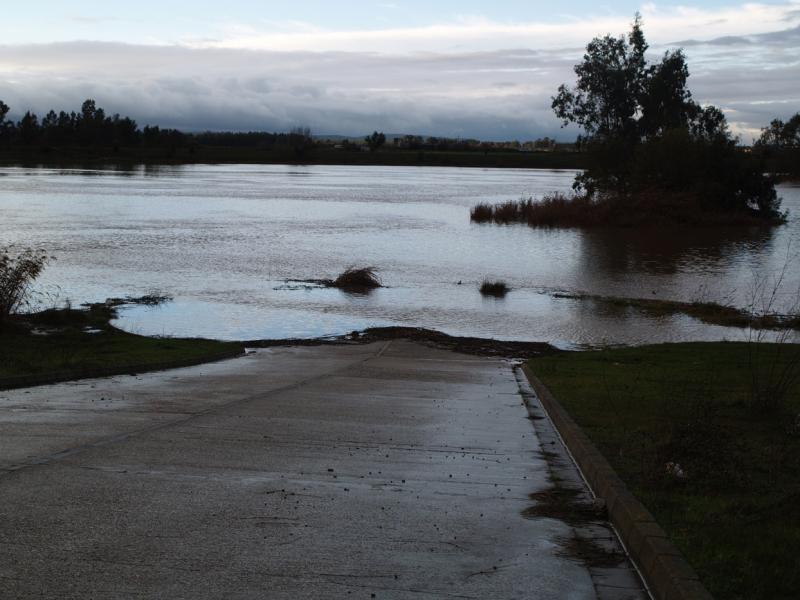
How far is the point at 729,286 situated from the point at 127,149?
173 meters

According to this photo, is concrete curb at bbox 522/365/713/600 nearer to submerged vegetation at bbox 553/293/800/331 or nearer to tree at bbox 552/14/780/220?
submerged vegetation at bbox 553/293/800/331

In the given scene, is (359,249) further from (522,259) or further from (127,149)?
(127,149)

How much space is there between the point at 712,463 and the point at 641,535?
2.12 metres

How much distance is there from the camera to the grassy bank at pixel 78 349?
1398 centimetres

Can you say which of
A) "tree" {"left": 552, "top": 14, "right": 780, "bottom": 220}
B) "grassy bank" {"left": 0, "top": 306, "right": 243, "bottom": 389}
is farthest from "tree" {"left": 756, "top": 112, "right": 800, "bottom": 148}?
"grassy bank" {"left": 0, "top": 306, "right": 243, "bottom": 389}

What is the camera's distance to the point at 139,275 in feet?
120

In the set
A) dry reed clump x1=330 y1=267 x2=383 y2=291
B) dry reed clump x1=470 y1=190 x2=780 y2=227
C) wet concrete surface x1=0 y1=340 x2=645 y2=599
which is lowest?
dry reed clump x1=330 y1=267 x2=383 y2=291

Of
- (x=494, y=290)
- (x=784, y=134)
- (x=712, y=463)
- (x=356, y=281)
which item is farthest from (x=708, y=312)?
(x=784, y=134)

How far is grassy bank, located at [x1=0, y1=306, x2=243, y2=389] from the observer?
14.0m

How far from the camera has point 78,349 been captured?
1803 centimetres

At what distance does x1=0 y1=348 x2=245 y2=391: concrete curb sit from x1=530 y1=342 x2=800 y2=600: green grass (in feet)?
20.7

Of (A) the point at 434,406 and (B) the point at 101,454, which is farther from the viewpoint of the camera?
(A) the point at 434,406

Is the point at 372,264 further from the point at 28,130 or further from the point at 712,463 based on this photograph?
the point at 28,130

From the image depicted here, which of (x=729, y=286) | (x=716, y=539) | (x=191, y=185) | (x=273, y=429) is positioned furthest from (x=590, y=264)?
(x=191, y=185)
